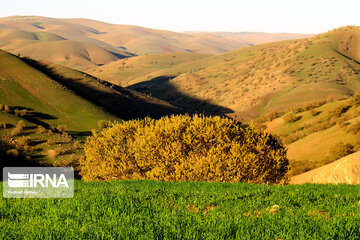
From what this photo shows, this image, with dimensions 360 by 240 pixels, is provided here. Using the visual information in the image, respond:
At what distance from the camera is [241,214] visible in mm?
8148

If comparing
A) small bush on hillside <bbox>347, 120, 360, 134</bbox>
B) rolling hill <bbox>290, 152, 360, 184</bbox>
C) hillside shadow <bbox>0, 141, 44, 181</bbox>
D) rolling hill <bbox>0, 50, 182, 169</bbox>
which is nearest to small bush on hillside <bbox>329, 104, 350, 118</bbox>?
small bush on hillside <bbox>347, 120, 360, 134</bbox>

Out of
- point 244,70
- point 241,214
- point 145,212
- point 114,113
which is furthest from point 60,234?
point 244,70

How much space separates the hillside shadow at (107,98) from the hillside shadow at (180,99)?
21698 mm

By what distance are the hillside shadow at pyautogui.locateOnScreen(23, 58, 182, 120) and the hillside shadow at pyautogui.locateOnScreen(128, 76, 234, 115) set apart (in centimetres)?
2170

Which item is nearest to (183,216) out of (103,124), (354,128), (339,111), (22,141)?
(354,128)

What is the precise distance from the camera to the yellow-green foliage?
20.7 metres

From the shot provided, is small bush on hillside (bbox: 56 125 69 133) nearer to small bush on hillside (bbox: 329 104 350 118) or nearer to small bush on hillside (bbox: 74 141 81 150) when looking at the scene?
small bush on hillside (bbox: 74 141 81 150)

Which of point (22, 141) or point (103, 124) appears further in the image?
point (103, 124)

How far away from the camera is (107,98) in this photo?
83.1 m

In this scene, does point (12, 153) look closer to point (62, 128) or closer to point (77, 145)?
point (77, 145)

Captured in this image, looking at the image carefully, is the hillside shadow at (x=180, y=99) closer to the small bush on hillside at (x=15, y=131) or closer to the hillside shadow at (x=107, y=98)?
the hillside shadow at (x=107, y=98)

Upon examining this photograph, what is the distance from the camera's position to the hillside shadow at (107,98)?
78938mm

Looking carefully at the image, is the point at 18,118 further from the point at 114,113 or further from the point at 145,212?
the point at 145,212

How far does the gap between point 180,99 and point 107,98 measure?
202 ft
